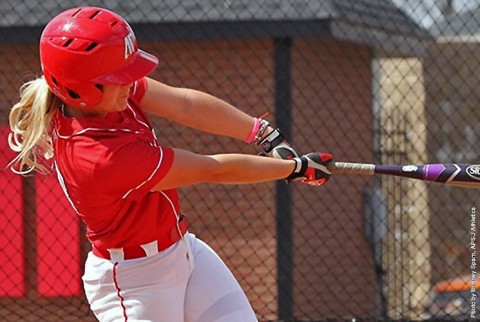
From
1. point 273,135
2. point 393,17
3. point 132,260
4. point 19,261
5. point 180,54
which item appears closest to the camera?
point 132,260

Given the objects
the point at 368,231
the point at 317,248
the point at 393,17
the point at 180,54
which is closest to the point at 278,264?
the point at 317,248

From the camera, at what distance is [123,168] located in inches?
125

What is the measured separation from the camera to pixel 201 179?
3305 millimetres

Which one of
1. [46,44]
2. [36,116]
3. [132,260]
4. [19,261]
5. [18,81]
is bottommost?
[19,261]

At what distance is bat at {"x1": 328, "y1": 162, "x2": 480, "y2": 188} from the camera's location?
3705mm

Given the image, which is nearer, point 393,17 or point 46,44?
point 46,44

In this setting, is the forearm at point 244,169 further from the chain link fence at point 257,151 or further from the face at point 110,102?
the chain link fence at point 257,151

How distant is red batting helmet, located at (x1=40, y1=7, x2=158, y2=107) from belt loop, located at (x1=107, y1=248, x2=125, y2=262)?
1.67 feet

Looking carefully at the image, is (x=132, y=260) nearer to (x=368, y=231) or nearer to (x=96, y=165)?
(x=96, y=165)

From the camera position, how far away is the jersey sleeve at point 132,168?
10.4 feet

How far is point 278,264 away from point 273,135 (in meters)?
3.04

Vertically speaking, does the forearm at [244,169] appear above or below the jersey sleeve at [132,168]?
above

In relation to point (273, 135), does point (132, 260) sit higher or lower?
lower

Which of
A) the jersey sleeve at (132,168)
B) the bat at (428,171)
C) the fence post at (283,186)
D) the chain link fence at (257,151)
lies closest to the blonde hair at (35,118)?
the jersey sleeve at (132,168)
